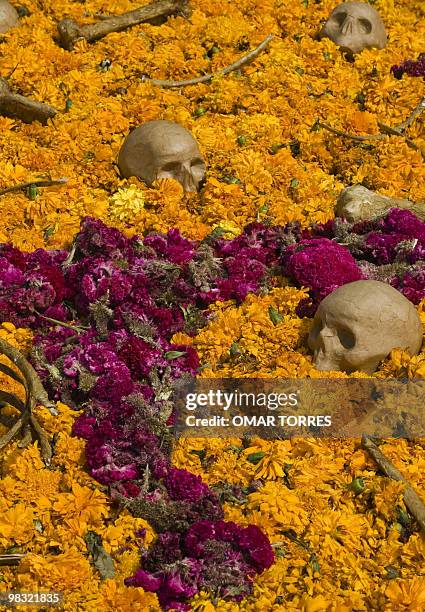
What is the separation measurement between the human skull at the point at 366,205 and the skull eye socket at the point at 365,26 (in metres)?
1.80

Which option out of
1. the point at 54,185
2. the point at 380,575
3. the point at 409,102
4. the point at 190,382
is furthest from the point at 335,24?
the point at 380,575

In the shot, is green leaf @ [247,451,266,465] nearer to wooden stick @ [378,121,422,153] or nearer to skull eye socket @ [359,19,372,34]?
wooden stick @ [378,121,422,153]

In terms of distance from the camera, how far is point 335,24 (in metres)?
6.30

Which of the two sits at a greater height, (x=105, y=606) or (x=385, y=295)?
(x=385, y=295)

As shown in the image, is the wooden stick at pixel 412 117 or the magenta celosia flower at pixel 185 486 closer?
the magenta celosia flower at pixel 185 486

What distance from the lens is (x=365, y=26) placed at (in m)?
6.23

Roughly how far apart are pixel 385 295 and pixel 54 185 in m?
2.31

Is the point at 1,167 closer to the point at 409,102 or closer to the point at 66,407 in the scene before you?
the point at 66,407

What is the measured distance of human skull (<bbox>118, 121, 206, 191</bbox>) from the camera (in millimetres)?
4996

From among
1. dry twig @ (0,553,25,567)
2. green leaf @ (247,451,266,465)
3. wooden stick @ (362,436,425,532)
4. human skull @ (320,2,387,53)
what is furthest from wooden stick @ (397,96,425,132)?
dry twig @ (0,553,25,567)

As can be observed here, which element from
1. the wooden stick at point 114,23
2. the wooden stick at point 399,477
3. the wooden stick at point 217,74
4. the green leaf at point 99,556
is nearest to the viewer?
the green leaf at point 99,556

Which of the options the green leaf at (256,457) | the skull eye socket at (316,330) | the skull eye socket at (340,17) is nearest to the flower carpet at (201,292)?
the green leaf at (256,457)

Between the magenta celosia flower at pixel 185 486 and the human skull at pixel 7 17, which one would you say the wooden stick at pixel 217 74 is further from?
the magenta celosia flower at pixel 185 486

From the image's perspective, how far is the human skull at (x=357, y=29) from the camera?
6195 mm
